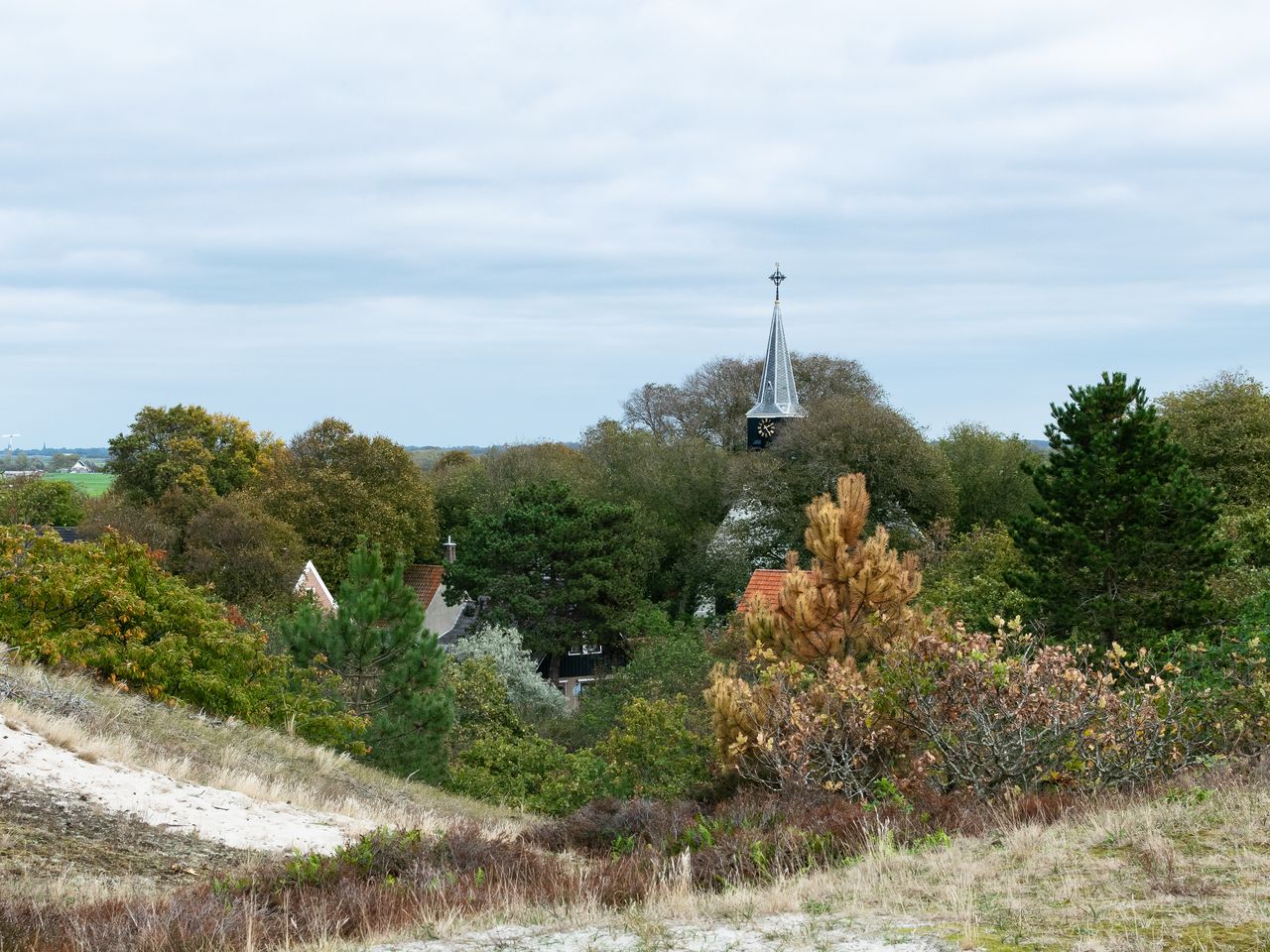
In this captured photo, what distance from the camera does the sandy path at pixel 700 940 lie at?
5566 millimetres

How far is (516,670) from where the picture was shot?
3981cm

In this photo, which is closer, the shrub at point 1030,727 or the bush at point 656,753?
the shrub at point 1030,727

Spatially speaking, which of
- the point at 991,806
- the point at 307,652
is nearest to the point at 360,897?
the point at 991,806

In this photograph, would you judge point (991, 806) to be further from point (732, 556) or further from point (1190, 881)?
point (732, 556)

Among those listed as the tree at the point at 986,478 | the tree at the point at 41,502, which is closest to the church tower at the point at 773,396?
the tree at the point at 986,478

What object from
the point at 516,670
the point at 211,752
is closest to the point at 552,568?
the point at 516,670

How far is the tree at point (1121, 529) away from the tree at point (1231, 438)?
19.7 metres

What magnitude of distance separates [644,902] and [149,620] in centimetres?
1489

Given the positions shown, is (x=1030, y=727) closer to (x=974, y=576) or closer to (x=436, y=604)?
(x=974, y=576)

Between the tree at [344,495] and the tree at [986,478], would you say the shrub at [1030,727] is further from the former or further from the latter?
the tree at [986,478]

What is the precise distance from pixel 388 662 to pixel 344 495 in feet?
94.2

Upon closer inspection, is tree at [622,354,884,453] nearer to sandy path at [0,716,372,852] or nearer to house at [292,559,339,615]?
house at [292,559,339,615]

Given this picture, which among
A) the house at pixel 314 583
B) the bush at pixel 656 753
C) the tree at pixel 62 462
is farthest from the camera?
the tree at pixel 62 462

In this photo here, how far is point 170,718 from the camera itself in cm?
1491
